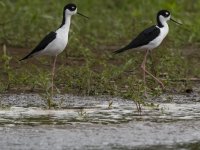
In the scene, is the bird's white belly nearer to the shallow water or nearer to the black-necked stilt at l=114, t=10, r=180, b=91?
the black-necked stilt at l=114, t=10, r=180, b=91

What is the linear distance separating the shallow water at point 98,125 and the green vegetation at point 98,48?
306mm

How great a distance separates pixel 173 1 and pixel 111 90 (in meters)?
6.88

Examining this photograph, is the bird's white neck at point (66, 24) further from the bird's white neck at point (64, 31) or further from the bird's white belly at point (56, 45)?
the bird's white belly at point (56, 45)

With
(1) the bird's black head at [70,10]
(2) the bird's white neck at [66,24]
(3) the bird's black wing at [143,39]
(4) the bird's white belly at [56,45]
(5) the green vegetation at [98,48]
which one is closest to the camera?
(5) the green vegetation at [98,48]

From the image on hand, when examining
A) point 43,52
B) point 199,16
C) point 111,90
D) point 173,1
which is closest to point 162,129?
point 111,90

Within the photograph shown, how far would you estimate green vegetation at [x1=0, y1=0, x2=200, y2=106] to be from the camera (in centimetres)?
1068

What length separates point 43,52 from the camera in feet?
36.3

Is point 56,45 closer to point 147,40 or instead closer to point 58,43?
point 58,43

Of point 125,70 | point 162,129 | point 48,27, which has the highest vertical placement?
point 48,27

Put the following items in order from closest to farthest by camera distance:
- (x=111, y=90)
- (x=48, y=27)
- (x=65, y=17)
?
(x=111, y=90), (x=65, y=17), (x=48, y=27)

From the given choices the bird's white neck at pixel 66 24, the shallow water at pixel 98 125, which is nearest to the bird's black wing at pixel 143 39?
the bird's white neck at pixel 66 24

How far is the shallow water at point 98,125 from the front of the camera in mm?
7676

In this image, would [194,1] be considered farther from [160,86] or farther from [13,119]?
[13,119]

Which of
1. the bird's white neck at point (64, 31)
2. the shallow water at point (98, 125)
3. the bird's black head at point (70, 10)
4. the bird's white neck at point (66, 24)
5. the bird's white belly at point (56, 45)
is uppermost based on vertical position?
the bird's black head at point (70, 10)
